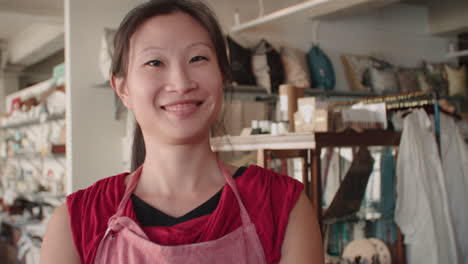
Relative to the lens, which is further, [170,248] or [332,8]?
[332,8]

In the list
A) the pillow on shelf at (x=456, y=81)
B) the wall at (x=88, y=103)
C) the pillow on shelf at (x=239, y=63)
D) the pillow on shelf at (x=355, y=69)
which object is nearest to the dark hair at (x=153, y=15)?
the wall at (x=88, y=103)

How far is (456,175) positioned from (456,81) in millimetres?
3064

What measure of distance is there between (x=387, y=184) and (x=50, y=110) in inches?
132

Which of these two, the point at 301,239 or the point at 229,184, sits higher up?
the point at 229,184

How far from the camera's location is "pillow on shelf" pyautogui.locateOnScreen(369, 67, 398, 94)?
5211 mm

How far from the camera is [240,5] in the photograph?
4770mm

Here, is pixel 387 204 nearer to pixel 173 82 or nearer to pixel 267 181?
pixel 267 181

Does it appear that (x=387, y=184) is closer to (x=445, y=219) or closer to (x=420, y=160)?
(x=420, y=160)

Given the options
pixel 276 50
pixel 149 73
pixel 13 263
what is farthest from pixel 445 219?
pixel 13 263

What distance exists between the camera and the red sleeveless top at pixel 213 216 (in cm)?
92

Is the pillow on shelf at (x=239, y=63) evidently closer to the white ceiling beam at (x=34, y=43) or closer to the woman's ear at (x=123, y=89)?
the white ceiling beam at (x=34, y=43)

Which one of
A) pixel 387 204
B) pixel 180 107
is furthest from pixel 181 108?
pixel 387 204

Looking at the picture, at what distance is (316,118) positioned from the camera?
265 cm

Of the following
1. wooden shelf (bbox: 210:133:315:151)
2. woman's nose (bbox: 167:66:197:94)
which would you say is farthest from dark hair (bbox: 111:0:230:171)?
wooden shelf (bbox: 210:133:315:151)
